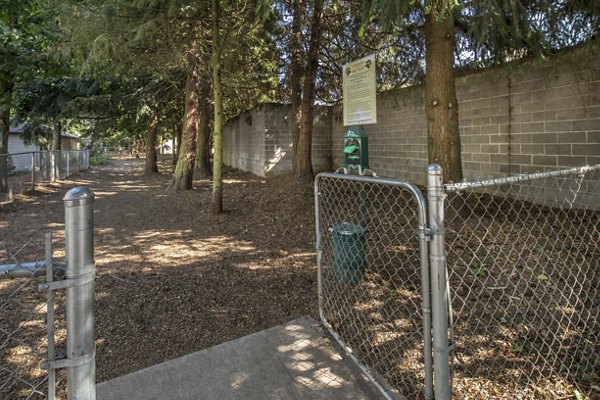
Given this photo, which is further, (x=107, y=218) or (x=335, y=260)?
(x=107, y=218)

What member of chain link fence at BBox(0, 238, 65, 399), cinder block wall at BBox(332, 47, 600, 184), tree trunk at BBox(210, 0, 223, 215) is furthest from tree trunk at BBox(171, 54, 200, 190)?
chain link fence at BBox(0, 238, 65, 399)

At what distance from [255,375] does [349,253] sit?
1415mm

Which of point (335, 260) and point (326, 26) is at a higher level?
point (326, 26)

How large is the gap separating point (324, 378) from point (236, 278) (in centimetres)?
196

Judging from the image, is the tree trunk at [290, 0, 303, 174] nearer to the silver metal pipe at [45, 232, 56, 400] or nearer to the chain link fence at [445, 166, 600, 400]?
the chain link fence at [445, 166, 600, 400]

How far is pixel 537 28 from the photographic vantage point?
503 centimetres

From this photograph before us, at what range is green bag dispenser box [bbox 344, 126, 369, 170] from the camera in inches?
152

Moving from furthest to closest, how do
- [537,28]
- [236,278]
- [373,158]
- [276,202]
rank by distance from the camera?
1. [373,158]
2. [276,202]
3. [537,28]
4. [236,278]

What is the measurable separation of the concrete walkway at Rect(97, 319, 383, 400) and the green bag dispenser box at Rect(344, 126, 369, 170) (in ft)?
5.45

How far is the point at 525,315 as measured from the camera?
321 centimetres

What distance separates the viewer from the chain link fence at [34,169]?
34.3 feet

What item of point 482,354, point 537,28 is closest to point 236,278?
point 482,354

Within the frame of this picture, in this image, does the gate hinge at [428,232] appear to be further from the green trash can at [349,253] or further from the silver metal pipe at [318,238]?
the green trash can at [349,253]

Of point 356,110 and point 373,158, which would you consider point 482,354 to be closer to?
point 356,110
